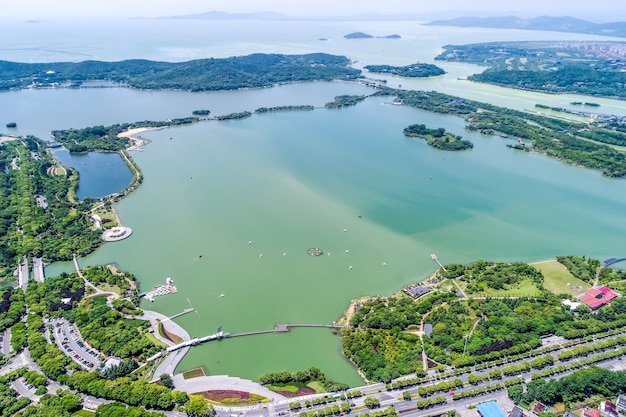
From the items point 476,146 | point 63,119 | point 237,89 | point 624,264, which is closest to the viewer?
point 624,264

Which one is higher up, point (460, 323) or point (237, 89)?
point (237, 89)

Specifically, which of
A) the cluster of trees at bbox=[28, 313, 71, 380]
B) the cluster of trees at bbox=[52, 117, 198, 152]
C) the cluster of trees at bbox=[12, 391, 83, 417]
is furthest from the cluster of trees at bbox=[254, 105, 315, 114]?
the cluster of trees at bbox=[12, 391, 83, 417]

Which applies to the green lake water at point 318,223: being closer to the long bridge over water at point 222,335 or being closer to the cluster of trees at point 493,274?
the long bridge over water at point 222,335

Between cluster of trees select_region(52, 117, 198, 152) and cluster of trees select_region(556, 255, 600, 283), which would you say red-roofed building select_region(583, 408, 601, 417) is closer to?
cluster of trees select_region(556, 255, 600, 283)

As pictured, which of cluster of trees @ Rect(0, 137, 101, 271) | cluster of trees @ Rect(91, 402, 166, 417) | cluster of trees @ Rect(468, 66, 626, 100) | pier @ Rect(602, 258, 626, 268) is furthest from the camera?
cluster of trees @ Rect(468, 66, 626, 100)

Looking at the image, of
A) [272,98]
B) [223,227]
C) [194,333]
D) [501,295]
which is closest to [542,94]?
[272,98]

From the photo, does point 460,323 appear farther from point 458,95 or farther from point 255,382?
point 458,95

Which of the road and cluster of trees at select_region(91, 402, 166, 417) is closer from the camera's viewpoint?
cluster of trees at select_region(91, 402, 166, 417)
